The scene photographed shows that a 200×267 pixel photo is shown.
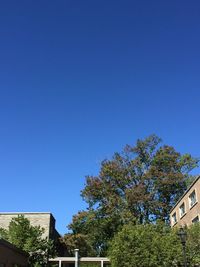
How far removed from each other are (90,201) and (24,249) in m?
18.5

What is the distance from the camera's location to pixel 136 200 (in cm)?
5103

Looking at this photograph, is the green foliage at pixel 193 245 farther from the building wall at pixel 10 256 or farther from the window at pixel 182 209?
the window at pixel 182 209

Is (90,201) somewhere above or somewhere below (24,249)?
above

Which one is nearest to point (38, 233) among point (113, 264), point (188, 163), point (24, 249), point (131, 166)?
point (24, 249)

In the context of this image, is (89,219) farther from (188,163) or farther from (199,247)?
(199,247)

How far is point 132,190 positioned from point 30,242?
1748cm

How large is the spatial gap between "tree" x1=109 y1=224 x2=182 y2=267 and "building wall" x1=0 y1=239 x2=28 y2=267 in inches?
297

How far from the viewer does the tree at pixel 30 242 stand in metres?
37.4

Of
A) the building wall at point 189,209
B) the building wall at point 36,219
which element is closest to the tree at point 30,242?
the building wall at point 36,219

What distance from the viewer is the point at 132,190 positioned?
51.3 metres

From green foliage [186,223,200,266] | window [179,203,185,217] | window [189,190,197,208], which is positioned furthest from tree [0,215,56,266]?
green foliage [186,223,200,266]

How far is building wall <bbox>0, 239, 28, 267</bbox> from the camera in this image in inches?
1178

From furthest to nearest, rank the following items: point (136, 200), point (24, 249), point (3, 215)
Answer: point (136, 200) < point (3, 215) < point (24, 249)

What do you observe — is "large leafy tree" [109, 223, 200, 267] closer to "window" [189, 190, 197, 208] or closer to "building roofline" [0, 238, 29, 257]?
"window" [189, 190, 197, 208]
